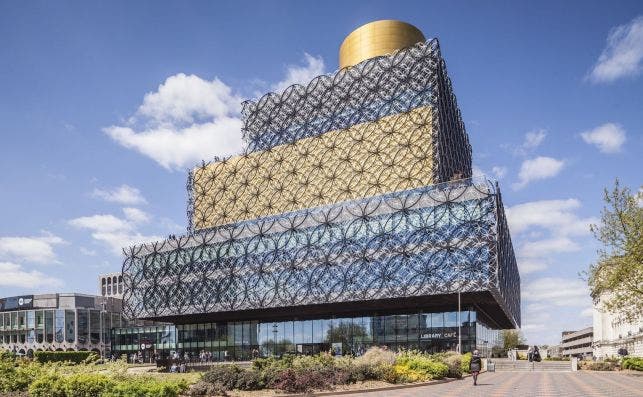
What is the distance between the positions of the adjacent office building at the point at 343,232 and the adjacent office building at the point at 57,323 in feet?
125

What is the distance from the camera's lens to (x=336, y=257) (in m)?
70.8

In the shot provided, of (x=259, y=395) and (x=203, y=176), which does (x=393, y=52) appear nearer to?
(x=203, y=176)

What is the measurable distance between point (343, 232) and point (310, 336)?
18.5m

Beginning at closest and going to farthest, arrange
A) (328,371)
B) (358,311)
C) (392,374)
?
(328,371)
(392,374)
(358,311)

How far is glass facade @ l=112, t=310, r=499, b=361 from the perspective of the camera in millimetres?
70062

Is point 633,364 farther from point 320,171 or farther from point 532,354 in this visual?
point 320,171

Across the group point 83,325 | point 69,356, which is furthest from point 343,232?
point 83,325

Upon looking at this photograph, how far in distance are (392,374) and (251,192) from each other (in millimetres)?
62294

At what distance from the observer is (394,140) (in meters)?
78.7

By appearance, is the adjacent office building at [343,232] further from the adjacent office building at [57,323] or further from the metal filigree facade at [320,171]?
the adjacent office building at [57,323]

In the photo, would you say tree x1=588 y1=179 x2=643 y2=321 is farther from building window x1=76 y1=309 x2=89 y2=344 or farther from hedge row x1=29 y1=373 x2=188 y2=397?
building window x1=76 y1=309 x2=89 y2=344

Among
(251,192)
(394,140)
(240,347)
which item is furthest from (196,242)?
(394,140)

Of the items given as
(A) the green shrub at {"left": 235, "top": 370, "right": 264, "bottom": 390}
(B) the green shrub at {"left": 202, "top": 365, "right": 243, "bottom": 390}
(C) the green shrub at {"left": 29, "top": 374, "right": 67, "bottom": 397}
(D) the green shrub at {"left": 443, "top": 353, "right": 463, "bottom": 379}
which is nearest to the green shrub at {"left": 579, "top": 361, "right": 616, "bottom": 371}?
(D) the green shrub at {"left": 443, "top": 353, "right": 463, "bottom": 379}

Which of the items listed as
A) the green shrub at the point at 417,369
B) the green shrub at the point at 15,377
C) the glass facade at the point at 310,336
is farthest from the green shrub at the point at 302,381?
the glass facade at the point at 310,336
